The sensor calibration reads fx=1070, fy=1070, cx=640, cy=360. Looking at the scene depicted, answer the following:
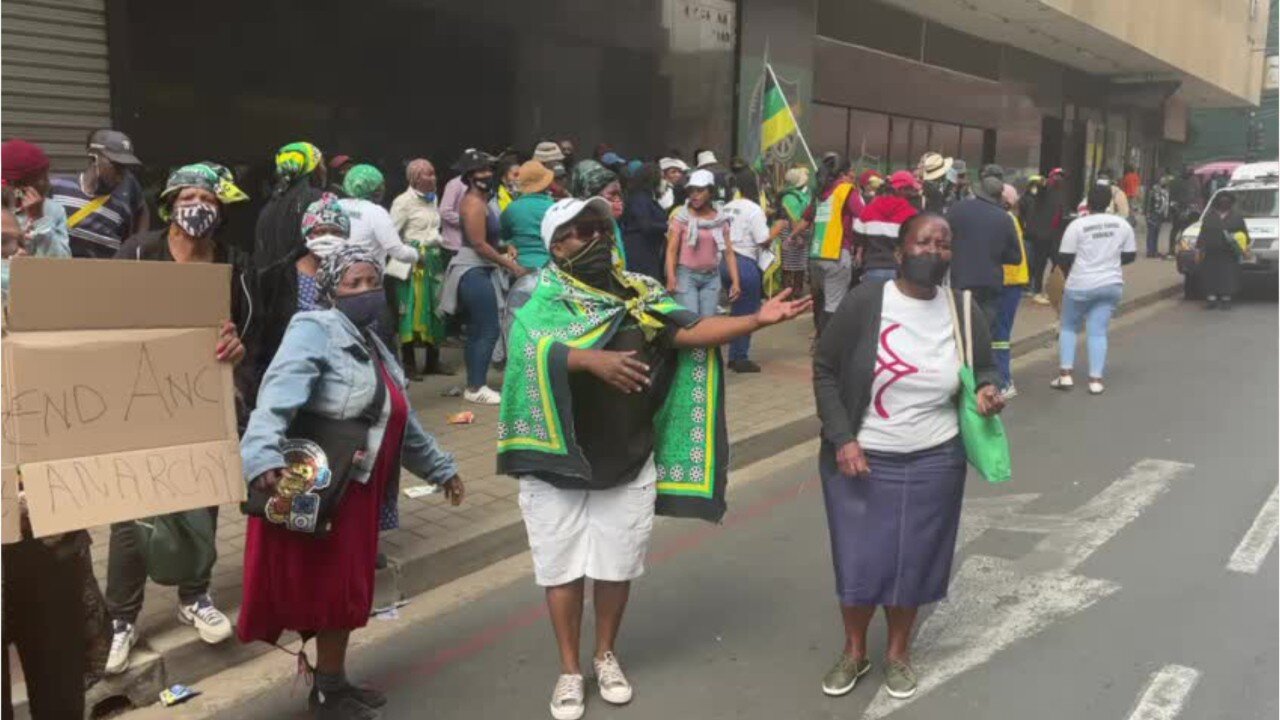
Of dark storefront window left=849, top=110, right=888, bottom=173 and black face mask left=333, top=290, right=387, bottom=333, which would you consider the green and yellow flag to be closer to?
dark storefront window left=849, top=110, right=888, bottom=173

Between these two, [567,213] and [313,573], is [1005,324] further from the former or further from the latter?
[313,573]

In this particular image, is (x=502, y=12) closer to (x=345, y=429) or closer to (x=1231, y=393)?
(x=1231, y=393)

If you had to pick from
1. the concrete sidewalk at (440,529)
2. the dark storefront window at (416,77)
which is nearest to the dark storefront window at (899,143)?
the dark storefront window at (416,77)

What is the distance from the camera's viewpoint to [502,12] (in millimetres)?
10930

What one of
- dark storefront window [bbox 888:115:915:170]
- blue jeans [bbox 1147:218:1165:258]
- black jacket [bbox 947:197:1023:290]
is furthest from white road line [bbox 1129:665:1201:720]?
blue jeans [bbox 1147:218:1165:258]

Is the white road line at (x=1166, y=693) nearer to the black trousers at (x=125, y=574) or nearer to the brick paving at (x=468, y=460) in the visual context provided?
the brick paving at (x=468, y=460)

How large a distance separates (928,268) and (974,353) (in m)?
0.33

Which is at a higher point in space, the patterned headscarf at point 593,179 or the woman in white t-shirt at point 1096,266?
the patterned headscarf at point 593,179

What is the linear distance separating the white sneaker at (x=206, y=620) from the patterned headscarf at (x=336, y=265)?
59.3 inches

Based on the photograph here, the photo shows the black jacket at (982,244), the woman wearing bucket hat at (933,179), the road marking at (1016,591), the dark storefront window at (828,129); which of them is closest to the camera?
the road marking at (1016,591)

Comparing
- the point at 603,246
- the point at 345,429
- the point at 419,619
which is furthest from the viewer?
the point at 419,619

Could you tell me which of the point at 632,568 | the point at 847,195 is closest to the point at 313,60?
the point at 847,195

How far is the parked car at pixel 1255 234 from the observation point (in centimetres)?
1585

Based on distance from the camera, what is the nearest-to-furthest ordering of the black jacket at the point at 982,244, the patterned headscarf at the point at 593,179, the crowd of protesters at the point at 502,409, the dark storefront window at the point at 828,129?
1. the crowd of protesters at the point at 502,409
2. the patterned headscarf at the point at 593,179
3. the black jacket at the point at 982,244
4. the dark storefront window at the point at 828,129
